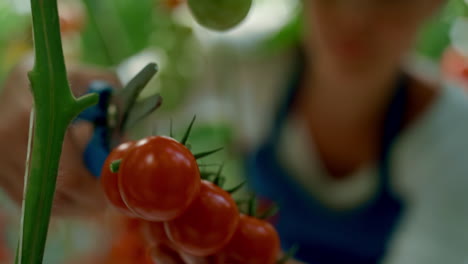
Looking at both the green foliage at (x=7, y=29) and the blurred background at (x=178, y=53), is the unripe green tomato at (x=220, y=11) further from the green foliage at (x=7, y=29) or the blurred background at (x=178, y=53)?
the green foliage at (x=7, y=29)

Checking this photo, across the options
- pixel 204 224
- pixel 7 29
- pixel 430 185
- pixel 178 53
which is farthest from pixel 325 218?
pixel 204 224

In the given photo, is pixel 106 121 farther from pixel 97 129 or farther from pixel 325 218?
pixel 325 218

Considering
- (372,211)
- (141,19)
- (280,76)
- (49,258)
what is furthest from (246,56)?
(49,258)

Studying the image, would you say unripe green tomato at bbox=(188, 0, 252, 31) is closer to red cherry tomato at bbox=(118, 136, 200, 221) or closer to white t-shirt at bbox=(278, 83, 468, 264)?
red cherry tomato at bbox=(118, 136, 200, 221)

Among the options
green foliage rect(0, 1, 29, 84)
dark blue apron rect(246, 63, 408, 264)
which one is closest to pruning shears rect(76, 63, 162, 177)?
green foliage rect(0, 1, 29, 84)

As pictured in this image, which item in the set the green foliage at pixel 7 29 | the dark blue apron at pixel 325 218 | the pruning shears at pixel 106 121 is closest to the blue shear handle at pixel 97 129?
the pruning shears at pixel 106 121

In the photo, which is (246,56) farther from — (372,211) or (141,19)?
(372,211)
